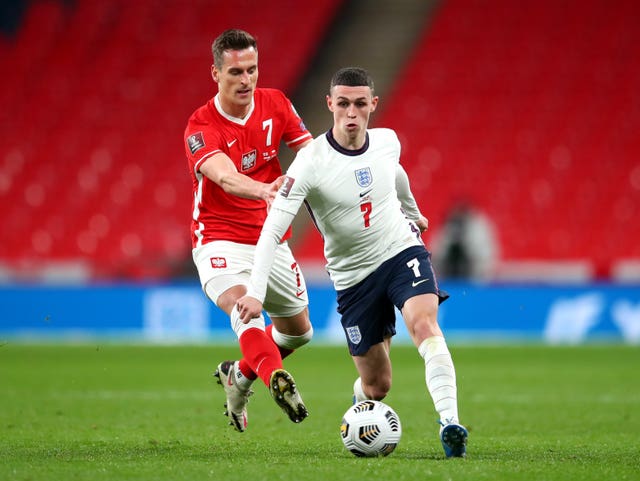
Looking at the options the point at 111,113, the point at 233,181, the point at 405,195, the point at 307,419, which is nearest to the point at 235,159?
the point at 233,181

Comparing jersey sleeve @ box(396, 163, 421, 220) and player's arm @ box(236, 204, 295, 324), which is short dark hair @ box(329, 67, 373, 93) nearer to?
jersey sleeve @ box(396, 163, 421, 220)

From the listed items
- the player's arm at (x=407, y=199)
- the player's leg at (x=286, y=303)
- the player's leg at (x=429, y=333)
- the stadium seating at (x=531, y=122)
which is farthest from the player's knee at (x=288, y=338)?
the stadium seating at (x=531, y=122)

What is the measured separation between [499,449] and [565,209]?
1420 centimetres

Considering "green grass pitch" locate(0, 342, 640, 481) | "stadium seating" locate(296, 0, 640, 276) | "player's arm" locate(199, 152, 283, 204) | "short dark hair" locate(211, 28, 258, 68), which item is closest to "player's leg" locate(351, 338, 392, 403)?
"green grass pitch" locate(0, 342, 640, 481)

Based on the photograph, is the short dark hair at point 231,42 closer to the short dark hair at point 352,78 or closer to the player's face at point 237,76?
the player's face at point 237,76

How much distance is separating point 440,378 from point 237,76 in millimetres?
2366

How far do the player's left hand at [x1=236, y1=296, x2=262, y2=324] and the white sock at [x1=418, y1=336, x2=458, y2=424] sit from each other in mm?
934

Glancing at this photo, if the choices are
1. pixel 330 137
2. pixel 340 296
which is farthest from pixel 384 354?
pixel 330 137

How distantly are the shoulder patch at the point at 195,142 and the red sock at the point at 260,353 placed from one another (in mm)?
1194

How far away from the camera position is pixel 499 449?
7.02m

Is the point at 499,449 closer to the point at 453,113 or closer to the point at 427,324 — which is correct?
the point at 427,324

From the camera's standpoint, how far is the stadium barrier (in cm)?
1739

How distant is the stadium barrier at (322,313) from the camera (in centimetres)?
1739

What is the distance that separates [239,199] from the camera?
7594 mm
